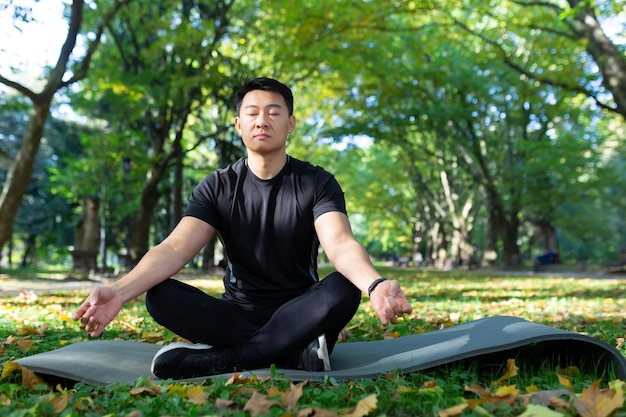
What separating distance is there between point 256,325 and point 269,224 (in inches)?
24.1

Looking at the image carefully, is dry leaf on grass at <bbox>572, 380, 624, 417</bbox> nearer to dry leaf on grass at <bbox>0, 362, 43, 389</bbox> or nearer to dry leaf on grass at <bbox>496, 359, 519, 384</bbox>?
dry leaf on grass at <bbox>496, 359, 519, 384</bbox>

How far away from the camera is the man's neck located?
3.70 metres

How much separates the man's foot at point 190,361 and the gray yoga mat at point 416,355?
0.36 feet

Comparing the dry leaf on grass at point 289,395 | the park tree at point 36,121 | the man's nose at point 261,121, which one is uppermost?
the park tree at point 36,121

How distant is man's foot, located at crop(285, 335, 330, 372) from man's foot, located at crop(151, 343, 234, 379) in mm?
431

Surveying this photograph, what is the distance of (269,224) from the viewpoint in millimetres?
3621

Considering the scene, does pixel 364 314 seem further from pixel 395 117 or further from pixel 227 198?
pixel 395 117

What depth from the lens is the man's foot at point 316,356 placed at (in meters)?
3.25

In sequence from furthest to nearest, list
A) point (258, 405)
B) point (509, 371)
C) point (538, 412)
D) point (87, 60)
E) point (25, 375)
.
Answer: point (87, 60)
point (509, 371)
point (25, 375)
point (258, 405)
point (538, 412)

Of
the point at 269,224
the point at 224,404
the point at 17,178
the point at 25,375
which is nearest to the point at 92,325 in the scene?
the point at 25,375

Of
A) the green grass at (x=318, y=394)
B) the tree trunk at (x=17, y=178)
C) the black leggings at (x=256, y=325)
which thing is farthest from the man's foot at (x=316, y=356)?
the tree trunk at (x=17, y=178)

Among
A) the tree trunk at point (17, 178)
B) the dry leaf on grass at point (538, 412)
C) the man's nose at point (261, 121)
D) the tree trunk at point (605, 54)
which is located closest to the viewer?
the dry leaf on grass at point (538, 412)

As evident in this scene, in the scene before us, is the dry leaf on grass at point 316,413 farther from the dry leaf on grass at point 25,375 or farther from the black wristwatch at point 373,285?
the dry leaf on grass at point 25,375

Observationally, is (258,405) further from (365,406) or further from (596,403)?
(596,403)
